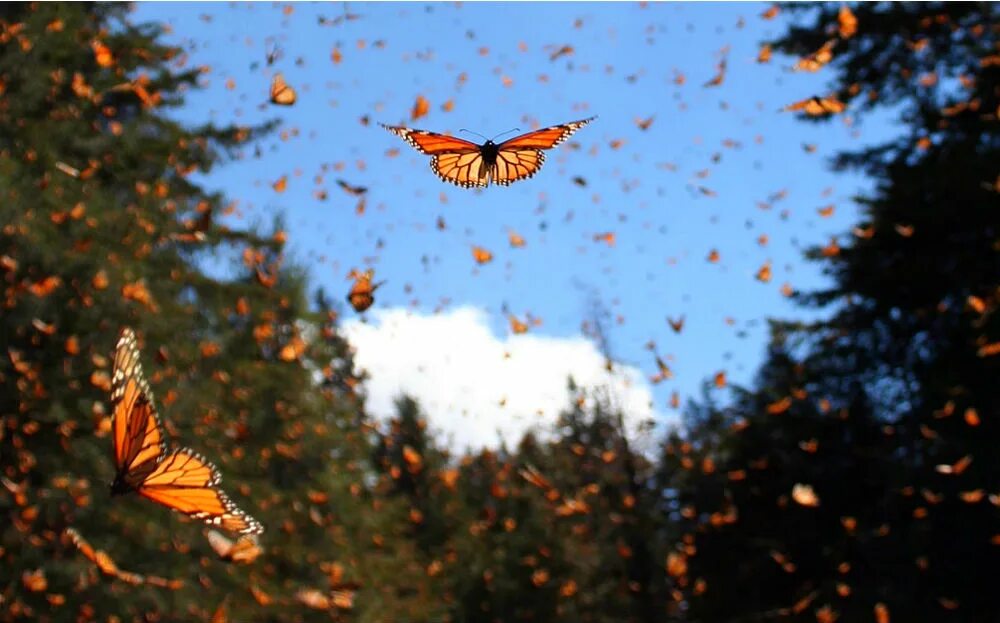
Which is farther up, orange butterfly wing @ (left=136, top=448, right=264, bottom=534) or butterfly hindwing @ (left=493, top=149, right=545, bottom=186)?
butterfly hindwing @ (left=493, top=149, right=545, bottom=186)

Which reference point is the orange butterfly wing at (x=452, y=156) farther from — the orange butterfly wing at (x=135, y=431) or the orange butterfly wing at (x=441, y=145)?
the orange butterfly wing at (x=135, y=431)

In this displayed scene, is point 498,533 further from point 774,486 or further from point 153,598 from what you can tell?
point 153,598

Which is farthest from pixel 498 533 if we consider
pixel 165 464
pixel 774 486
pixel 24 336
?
pixel 165 464

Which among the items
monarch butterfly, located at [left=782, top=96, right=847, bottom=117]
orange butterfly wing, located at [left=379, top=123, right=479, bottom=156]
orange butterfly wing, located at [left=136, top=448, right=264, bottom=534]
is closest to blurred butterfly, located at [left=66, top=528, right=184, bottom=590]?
orange butterfly wing, located at [left=136, top=448, right=264, bottom=534]

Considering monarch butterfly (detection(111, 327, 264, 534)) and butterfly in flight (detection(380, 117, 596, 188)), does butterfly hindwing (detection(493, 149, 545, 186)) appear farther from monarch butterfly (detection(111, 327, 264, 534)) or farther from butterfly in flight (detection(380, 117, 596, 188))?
monarch butterfly (detection(111, 327, 264, 534))

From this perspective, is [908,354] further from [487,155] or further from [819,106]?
[487,155]
